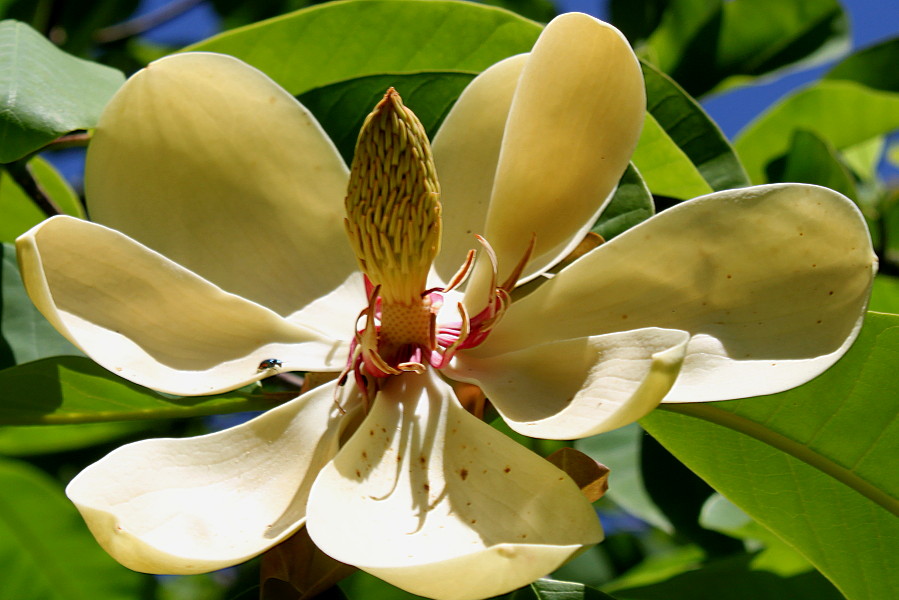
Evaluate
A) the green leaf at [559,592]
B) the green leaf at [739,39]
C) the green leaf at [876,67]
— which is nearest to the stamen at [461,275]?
the green leaf at [559,592]

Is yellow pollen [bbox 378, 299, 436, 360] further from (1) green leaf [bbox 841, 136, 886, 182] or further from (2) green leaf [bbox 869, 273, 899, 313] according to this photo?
(1) green leaf [bbox 841, 136, 886, 182]

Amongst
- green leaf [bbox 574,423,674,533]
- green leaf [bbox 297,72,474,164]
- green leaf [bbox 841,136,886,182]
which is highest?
green leaf [bbox 297,72,474,164]

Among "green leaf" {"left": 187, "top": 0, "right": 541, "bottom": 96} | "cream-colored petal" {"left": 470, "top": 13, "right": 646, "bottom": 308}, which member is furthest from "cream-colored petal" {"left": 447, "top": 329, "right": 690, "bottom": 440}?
"green leaf" {"left": 187, "top": 0, "right": 541, "bottom": 96}

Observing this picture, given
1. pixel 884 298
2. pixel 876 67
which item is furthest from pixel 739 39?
pixel 884 298

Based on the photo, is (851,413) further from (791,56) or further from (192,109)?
(791,56)

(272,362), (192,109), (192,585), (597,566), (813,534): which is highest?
(192,109)

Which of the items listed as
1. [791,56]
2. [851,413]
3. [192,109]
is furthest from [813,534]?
[791,56]

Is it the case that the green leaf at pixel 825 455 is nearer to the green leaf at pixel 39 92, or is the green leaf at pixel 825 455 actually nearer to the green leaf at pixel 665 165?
the green leaf at pixel 665 165
